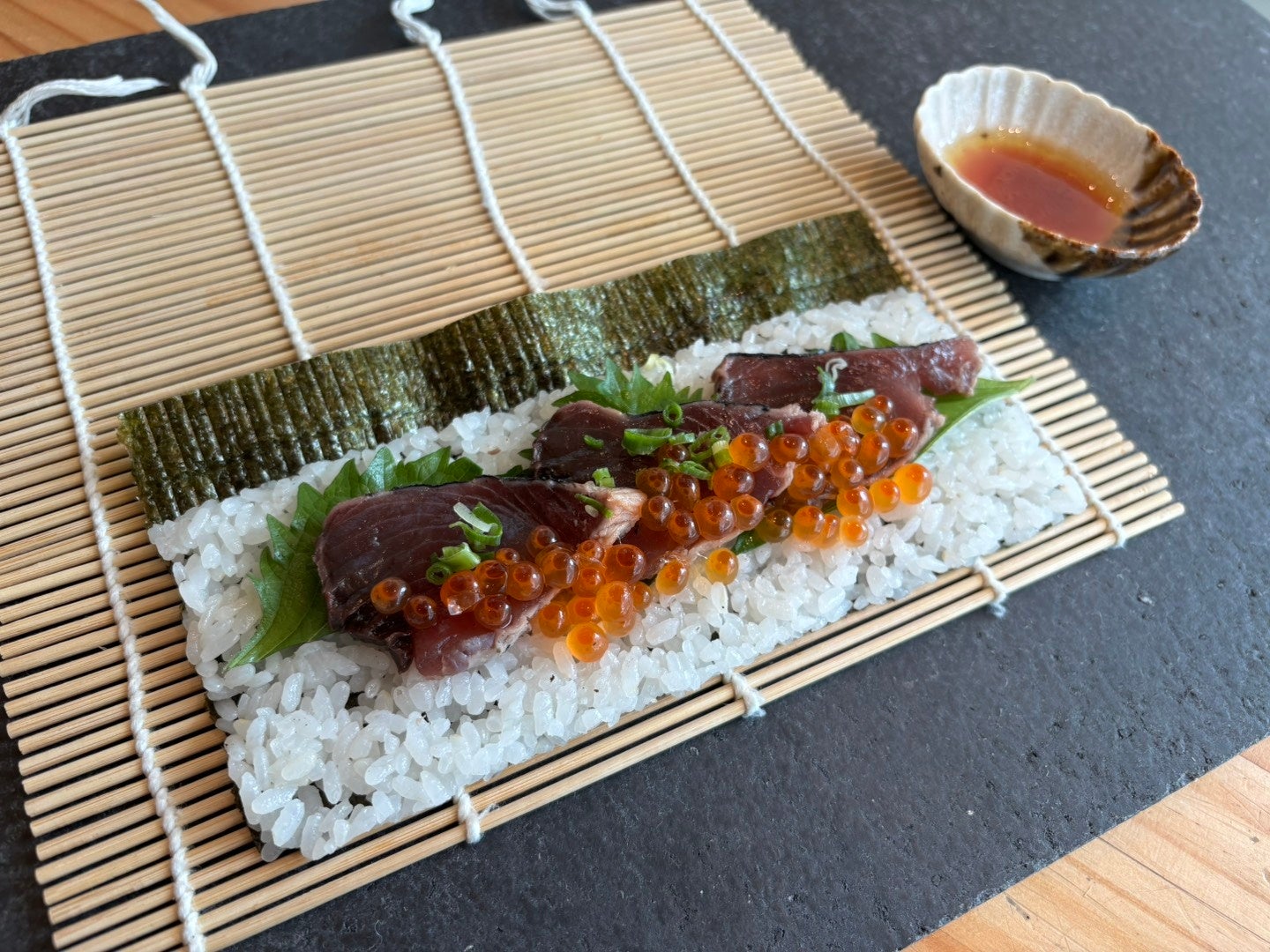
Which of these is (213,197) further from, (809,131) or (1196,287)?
(1196,287)

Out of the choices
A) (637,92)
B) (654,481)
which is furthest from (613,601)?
(637,92)

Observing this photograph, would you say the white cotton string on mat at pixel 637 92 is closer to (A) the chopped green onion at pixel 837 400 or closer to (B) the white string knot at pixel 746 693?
(A) the chopped green onion at pixel 837 400

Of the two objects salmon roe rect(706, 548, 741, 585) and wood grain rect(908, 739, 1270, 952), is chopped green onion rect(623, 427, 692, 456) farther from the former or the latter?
wood grain rect(908, 739, 1270, 952)

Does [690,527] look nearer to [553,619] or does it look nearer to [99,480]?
[553,619]

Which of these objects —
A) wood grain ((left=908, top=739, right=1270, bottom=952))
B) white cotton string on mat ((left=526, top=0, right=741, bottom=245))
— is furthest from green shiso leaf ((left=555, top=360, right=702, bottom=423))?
wood grain ((left=908, top=739, right=1270, bottom=952))

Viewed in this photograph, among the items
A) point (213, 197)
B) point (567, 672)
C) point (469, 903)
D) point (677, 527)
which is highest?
point (213, 197)

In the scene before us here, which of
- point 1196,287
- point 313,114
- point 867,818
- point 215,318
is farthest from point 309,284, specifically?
point 1196,287
